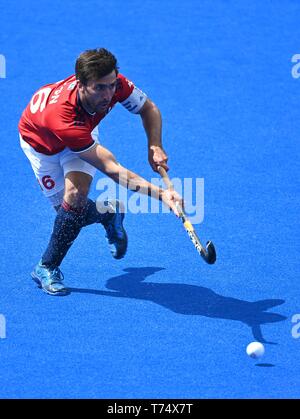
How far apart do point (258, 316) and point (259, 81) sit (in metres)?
3.87

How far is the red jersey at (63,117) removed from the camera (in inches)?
202

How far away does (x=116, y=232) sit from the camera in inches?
229

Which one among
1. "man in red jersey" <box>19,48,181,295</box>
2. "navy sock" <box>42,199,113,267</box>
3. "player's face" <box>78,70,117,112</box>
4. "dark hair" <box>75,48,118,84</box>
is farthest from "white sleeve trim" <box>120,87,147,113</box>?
"navy sock" <box>42,199,113,267</box>

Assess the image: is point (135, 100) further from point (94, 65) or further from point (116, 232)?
point (116, 232)

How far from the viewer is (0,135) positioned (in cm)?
767

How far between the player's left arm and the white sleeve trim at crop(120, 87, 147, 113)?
1.2 inches

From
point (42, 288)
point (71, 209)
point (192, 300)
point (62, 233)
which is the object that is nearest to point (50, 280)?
point (42, 288)

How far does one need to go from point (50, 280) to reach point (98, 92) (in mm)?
1224

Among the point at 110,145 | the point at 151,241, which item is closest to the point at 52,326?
the point at 151,241

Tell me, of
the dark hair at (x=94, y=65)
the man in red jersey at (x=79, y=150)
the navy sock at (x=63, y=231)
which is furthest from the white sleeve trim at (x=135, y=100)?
the navy sock at (x=63, y=231)

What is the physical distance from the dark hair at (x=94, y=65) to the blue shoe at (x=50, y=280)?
4.03 ft

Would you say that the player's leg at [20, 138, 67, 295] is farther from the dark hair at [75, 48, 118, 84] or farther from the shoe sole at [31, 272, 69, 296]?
the dark hair at [75, 48, 118, 84]

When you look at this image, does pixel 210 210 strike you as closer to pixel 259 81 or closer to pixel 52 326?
pixel 52 326

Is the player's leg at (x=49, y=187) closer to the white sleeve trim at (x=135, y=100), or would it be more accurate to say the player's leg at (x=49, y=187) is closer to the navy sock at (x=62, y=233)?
the navy sock at (x=62, y=233)
